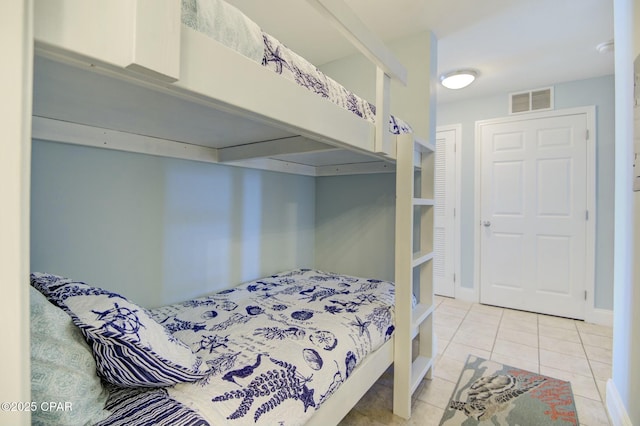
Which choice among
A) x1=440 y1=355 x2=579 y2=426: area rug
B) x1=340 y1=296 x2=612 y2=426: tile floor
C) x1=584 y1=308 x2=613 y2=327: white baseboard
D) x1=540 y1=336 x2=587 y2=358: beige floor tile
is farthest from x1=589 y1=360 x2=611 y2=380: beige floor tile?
x1=584 y1=308 x2=613 y2=327: white baseboard

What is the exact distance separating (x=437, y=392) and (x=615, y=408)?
819mm

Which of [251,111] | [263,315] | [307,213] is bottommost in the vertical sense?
[263,315]

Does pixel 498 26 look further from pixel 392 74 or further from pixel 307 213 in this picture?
pixel 307 213

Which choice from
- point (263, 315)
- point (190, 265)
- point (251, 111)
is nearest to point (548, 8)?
point (251, 111)

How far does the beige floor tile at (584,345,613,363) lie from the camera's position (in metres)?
2.13

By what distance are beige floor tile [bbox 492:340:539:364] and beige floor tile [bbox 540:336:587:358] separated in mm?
151

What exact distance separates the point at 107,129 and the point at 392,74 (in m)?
1.29

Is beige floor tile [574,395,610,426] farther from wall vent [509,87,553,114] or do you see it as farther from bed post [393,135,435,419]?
wall vent [509,87,553,114]

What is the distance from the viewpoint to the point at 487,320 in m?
2.88

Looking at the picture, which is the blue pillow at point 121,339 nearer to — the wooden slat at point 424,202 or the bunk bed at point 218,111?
the bunk bed at point 218,111

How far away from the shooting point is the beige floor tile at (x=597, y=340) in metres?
2.36

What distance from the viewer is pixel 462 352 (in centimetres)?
223

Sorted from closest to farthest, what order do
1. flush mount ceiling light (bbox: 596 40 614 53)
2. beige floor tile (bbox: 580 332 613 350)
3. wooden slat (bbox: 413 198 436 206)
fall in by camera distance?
1. wooden slat (bbox: 413 198 436 206)
2. flush mount ceiling light (bbox: 596 40 614 53)
3. beige floor tile (bbox: 580 332 613 350)

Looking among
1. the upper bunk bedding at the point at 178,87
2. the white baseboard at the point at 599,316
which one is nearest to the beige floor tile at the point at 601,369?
the white baseboard at the point at 599,316
